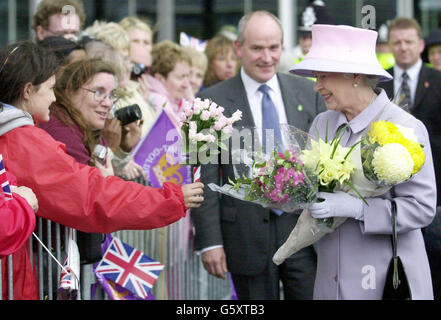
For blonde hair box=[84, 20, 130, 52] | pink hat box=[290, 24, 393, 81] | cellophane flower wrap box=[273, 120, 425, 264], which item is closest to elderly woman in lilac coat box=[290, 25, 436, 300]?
pink hat box=[290, 24, 393, 81]

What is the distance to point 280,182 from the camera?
3.67m

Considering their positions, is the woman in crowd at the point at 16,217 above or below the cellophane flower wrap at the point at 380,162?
below

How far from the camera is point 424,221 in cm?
392

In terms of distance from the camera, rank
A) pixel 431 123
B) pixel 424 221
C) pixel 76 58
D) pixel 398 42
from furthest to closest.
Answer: pixel 398 42 < pixel 431 123 < pixel 76 58 < pixel 424 221

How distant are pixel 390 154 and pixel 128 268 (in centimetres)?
229

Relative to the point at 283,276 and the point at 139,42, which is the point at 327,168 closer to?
the point at 283,276

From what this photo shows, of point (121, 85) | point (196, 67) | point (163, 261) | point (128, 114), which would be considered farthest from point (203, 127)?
point (196, 67)

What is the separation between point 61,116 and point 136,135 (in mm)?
970

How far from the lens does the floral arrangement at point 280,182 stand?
12.0 feet

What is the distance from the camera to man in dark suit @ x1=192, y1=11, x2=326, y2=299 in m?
5.10

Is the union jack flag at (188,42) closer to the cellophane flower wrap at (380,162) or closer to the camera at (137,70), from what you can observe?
the camera at (137,70)

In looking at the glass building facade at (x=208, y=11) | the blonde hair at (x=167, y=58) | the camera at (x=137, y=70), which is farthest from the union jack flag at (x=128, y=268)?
the glass building facade at (x=208, y=11)

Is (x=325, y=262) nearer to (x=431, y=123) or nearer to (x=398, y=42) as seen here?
(x=431, y=123)

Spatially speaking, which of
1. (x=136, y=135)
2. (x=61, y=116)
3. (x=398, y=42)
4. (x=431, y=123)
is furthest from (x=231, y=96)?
(x=398, y=42)
